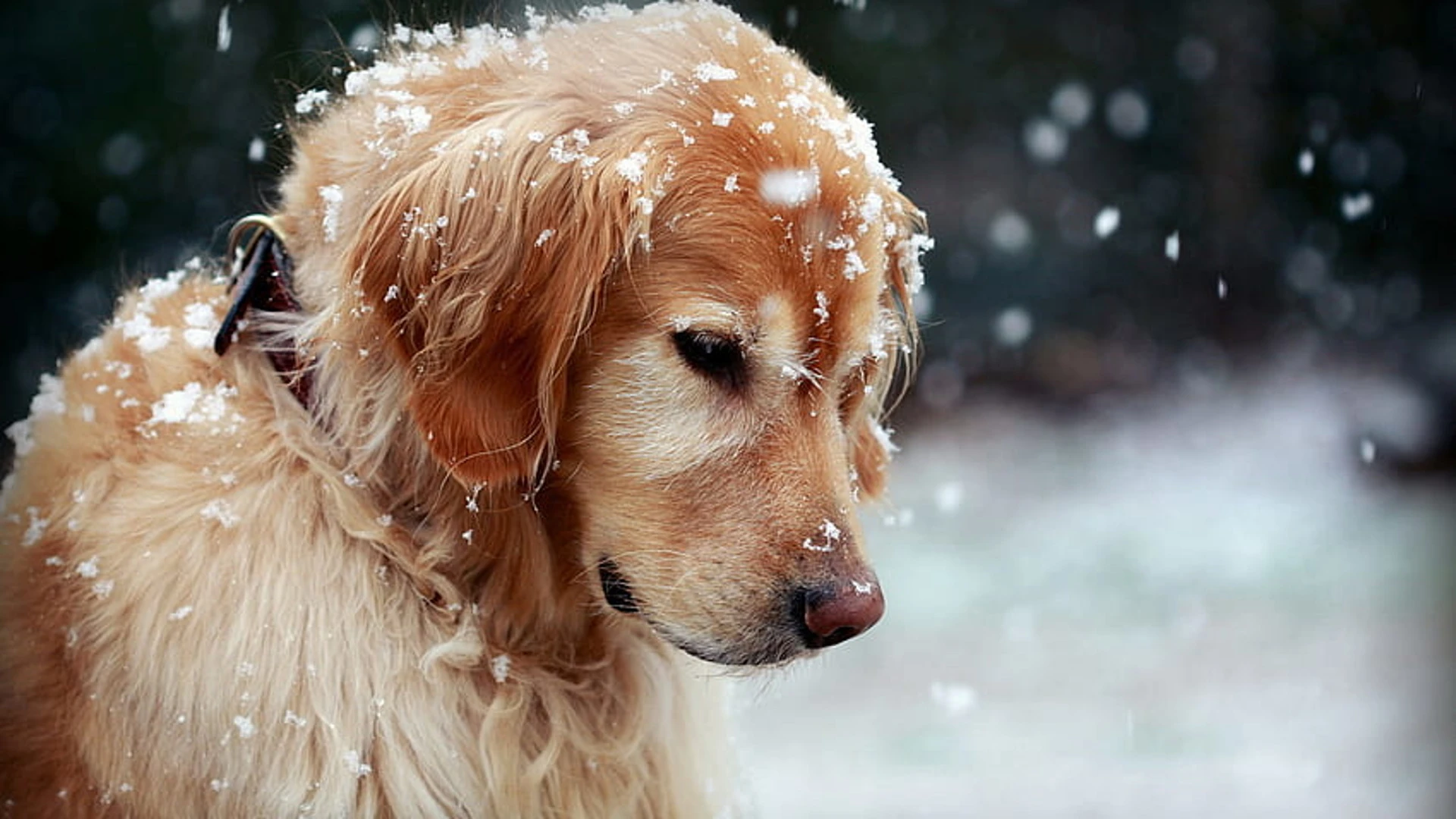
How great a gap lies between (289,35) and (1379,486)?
5541 millimetres

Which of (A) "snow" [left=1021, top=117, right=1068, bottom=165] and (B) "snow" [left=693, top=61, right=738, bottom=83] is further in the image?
(A) "snow" [left=1021, top=117, right=1068, bottom=165]

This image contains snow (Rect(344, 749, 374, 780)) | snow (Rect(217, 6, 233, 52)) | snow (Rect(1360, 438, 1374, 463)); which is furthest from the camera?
snow (Rect(1360, 438, 1374, 463))

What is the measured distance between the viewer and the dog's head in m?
1.83

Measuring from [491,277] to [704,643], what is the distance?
0.58m

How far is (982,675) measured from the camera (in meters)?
5.67

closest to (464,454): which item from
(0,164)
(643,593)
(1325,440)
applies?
(643,593)

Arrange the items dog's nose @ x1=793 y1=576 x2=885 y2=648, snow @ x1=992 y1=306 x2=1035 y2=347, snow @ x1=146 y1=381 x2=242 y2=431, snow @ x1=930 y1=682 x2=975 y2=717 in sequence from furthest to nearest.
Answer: snow @ x1=992 y1=306 x2=1035 y2=347, snow @ x1=930 y1=682 x2=975 y2=717, snow @ x1=146 y1=381 x2=242 y2=431, dog's nose @ x1=793 y1=576 x2=885 y2=648

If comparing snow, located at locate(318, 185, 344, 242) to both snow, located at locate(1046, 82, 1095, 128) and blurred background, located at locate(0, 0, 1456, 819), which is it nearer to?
blurred background, located at locate(0, 0, 1456, 819)

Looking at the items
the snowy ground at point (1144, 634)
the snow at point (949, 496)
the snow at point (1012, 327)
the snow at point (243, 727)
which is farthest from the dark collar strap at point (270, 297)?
the snow at point (1012, 327)

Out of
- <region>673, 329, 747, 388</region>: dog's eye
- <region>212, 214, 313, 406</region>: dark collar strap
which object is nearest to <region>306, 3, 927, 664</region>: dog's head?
<region>673, 329, 747, 388</region>: dog's eye

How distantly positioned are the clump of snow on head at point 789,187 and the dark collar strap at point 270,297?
736 mm

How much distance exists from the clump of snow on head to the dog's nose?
52 centimetres

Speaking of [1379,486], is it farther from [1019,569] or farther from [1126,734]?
[1126,734]

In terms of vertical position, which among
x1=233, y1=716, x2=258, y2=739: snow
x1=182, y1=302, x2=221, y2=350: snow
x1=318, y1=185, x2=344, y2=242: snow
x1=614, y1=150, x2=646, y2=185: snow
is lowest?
x1=233, y1=716, x2=258, y2=739: snow
